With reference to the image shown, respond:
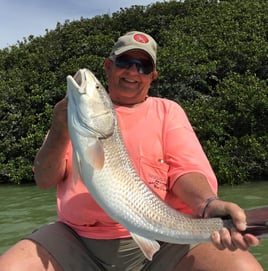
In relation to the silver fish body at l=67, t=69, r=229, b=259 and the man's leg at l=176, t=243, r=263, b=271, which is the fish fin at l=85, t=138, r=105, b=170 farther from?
the man's leg at l=176, t=243, r=263, b=271

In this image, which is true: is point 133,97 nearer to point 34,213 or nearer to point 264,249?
point 264,249

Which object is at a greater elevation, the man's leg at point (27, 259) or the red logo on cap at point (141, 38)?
the red logo on cap at point (141, 38)

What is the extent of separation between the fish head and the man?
0.59 ft

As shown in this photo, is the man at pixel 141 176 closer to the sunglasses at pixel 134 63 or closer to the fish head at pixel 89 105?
the sunglasses at pixel 134 63

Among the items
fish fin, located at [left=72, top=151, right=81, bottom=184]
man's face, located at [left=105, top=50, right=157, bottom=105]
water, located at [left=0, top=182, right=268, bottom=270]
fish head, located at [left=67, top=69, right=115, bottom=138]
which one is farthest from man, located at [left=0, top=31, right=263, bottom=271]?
water, located at [left=0, top=182, right=268, bottom=270]

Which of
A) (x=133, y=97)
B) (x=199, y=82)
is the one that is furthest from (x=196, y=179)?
(x=199, y=82)

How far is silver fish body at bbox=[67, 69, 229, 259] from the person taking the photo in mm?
2312

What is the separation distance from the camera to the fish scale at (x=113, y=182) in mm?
2312

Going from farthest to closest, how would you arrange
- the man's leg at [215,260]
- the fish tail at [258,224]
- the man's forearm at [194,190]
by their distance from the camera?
the man's forearm at [194,190] < the man's leg at [215,260] < the fish tail at [258,224]

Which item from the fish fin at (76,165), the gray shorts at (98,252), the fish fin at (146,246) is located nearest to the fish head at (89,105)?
the fish fin at (76,165)

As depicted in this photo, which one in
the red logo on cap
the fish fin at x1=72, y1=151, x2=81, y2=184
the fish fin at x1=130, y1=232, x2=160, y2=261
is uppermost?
the red logo on cap

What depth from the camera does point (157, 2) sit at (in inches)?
898

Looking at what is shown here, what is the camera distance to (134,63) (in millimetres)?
3037

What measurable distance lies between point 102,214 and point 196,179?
1.83 feet
